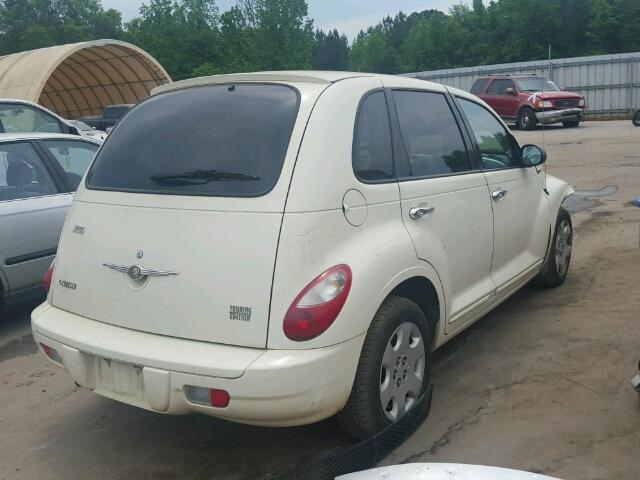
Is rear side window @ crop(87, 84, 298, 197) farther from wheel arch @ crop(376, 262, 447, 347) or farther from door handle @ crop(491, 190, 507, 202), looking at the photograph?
door handle @ crop(491, 190, 507, 202)

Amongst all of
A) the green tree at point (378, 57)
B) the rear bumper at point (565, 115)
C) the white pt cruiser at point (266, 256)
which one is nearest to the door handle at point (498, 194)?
the white pt cruiser at point (266, 256)

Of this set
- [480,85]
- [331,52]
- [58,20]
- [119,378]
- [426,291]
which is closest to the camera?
[119,378]

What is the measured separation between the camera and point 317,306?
2.84 meters

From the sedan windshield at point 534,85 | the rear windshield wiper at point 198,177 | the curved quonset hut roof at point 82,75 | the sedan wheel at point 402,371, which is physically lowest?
the sedan wheel at point 402,371

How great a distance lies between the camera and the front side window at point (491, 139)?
14.7 ft

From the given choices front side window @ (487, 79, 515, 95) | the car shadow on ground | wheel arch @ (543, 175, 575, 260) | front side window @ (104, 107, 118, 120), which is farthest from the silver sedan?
front side window @ (487, 79, 515, 95)

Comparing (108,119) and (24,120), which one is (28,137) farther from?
(108,119)

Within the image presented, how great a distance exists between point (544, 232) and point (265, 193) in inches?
111

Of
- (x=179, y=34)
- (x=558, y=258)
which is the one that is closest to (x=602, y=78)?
(x=558, y=258)

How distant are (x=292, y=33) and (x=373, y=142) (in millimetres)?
61986

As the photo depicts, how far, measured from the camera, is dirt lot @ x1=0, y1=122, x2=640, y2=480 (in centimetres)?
324

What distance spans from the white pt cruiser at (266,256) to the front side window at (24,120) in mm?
7005

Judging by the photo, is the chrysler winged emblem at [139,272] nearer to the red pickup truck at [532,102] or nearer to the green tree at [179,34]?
the red pickup truck at [532,102]

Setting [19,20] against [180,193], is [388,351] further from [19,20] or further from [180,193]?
[19,20]
